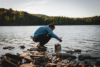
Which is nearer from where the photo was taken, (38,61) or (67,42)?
(38,61)

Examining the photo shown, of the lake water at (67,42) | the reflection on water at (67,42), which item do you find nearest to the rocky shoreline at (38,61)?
the lake water at (67,42)

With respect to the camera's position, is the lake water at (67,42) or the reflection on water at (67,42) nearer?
the lake water at (67,42)

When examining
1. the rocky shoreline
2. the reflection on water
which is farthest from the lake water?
the rocky shoreline

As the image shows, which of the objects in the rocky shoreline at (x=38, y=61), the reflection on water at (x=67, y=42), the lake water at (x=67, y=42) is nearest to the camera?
the rocky shoreline at (x=38, y=61)

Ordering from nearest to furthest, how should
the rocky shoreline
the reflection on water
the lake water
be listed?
the rocky shoreline < the lake water < the reflection on water

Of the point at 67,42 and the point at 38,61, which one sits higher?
the point at 38,61

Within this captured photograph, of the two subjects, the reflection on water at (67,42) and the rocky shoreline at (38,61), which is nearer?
the rocky shoreline at (38,61)

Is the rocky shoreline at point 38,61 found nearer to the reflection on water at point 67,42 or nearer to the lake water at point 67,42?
the lake water at point 67,42

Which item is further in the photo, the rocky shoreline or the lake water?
the lake water

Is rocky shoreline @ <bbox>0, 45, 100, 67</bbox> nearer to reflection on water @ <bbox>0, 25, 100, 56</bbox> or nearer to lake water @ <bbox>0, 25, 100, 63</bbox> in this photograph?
lake water @ <bbox>0, 25, 100, 63</bbox>

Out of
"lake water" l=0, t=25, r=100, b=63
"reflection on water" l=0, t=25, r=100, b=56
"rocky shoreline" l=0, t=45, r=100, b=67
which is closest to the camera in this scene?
"rocky shoreline" l=0, t=45, r=100, b=67

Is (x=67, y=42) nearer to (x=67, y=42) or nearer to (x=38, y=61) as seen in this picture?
(x=67, y=42)

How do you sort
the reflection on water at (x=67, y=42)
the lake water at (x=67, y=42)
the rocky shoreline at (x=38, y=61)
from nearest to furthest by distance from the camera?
the rocky shoreline at (x=38, y=61) < the lake water at (x=67, y=42) < the reflection on water at (x=67, y=42)

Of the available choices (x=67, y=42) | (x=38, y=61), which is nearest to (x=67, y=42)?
(x=67, y=42)
